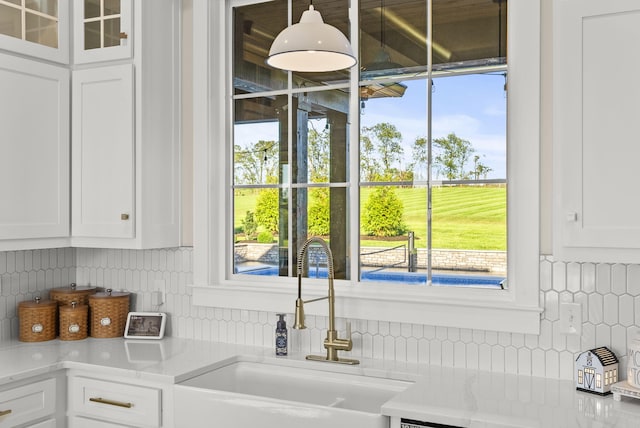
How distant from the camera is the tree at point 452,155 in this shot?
2527 millimetres

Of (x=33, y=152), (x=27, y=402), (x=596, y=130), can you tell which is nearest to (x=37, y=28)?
(x=33, y=152)

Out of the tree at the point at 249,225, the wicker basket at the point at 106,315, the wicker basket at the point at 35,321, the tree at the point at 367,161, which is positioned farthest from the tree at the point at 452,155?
the wicker basket at the point at 35,321

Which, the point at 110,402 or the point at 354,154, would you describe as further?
the point at 354,154

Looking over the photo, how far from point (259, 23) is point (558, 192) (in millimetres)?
1686

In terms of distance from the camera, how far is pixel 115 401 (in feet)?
8.18

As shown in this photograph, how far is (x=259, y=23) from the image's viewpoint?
9.78ft

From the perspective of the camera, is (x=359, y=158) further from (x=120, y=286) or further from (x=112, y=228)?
(x=120, y=286)

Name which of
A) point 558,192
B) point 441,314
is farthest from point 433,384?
point 558,192

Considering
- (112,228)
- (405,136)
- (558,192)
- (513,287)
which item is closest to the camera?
(558,192)

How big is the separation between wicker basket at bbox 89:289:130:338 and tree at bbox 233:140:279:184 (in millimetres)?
859

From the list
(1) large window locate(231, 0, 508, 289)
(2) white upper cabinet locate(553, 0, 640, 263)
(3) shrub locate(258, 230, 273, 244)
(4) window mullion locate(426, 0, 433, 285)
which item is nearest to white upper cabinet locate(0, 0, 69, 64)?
(1) large window locate(231, 0, 508, 289)

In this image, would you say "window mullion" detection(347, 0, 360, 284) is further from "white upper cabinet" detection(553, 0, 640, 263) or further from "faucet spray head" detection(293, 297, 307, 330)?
"white upper cabinet" detection(553, 0, 640, 263)

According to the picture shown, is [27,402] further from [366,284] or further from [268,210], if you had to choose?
[366,284]

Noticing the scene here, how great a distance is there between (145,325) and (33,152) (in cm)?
97
